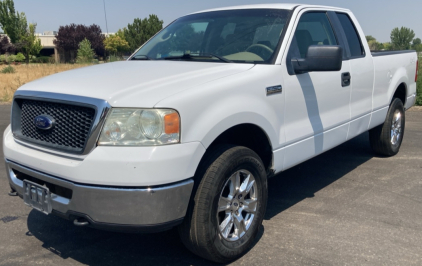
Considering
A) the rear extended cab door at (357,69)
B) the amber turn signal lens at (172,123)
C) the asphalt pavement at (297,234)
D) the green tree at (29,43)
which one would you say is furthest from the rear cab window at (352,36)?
the green tree at (29,43)

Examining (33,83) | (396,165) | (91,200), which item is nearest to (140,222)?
(91,200)

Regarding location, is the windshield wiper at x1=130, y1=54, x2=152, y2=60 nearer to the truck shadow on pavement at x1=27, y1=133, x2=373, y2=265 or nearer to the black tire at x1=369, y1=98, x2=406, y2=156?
the truck shadow on pavement at x1=27, y1=133, x2=373, y2=265

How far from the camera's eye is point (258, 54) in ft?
12.6

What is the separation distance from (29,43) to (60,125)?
196ft

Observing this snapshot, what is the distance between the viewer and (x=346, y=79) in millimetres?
4559

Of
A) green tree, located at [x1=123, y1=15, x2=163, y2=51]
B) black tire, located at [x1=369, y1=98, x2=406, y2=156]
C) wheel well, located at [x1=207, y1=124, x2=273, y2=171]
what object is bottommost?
black tire, located at [x1=369, y1=98, x2=406, y2=156]

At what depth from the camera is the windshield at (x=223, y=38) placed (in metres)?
3.90

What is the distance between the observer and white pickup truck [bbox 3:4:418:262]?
2.71 metres

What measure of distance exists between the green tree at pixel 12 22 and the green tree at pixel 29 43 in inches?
28.3

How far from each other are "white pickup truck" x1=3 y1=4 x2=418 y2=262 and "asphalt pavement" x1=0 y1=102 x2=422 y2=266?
0.39m

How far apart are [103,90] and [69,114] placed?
0.28m

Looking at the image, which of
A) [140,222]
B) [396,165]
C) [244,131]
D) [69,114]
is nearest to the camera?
[140,222]

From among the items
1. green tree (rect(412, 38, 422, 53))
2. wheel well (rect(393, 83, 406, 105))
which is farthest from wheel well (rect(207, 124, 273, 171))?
green tree (rect(412, 38, 422, 53))

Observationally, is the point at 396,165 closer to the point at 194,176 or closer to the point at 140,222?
the point at 194,176
